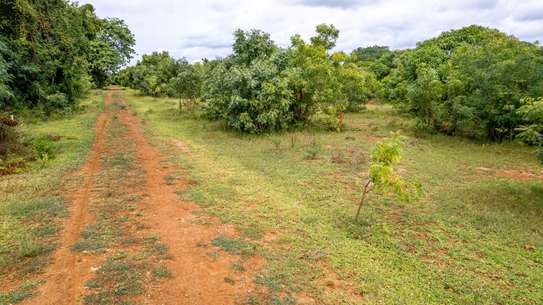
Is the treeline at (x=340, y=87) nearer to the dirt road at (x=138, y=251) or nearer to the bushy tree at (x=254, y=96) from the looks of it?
the bushy tree at (x=254, y=96)

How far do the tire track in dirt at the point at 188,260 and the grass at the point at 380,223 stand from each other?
13.4 inches

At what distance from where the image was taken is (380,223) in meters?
7.28

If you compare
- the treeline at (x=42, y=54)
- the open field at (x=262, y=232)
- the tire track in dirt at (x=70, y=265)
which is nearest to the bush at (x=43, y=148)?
the open field at (x=262, y=232)

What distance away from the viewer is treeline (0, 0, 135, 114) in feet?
36.7

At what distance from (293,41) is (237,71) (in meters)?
4.09

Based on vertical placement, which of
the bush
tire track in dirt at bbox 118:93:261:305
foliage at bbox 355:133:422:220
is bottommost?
tire track in dirt at bbox 118:93:261:305

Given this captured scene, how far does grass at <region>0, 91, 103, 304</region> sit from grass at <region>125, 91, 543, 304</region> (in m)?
2.93

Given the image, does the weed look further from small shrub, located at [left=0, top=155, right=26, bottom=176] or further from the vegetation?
small shrub, located at [left=0, top=155, right=26, bottom=176]

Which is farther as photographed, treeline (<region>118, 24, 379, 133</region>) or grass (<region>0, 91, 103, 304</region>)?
treeline (<region>118, 24, 379, 133</region>)

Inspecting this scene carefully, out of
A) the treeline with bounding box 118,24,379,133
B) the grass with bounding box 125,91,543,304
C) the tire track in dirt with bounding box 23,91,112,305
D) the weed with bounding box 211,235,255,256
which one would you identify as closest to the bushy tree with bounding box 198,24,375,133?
the treeline with bounding box 118,24,379,133

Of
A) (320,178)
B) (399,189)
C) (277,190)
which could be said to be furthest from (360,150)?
(399,189)

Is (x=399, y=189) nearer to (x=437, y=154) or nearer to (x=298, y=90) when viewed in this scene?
(x=437, y=154)

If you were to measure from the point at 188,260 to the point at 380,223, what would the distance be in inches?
156

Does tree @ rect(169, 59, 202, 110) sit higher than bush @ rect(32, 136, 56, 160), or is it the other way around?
tree @ rect(169, 59, 202, 110)
